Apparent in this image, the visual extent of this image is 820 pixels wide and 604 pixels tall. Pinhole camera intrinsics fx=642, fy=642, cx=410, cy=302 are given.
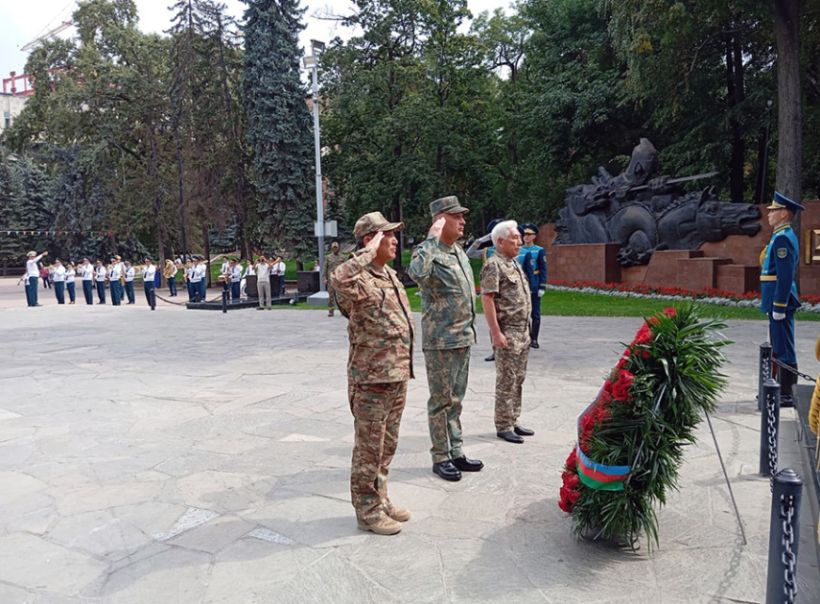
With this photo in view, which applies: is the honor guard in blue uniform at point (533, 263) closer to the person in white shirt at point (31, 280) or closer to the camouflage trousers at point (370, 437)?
the camouflage trousers at point (370, 437)

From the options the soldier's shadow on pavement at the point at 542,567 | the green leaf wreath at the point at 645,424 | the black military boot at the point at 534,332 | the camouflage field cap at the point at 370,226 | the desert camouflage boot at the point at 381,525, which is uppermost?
the camouflage field cap at the point at 370,226

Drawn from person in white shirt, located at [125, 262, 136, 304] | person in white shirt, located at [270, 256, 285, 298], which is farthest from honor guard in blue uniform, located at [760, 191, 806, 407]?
person in white shirt, located at [125, 262, 136, 304]

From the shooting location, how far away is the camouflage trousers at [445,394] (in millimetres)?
4430

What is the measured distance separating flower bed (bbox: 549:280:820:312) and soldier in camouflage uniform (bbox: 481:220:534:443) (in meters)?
9.48

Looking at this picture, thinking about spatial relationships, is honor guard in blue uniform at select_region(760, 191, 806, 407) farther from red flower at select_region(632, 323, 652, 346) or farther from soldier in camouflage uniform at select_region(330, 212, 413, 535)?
soldier in camouflage uniform at select_region(330, 212, 413, 535)

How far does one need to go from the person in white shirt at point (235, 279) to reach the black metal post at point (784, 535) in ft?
73.2

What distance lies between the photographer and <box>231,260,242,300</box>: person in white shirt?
23.6 meters

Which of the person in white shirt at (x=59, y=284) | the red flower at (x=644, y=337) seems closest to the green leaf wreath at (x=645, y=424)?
the red flower at (x=644, y=337)

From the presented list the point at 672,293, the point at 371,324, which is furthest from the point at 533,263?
the point at 672,293

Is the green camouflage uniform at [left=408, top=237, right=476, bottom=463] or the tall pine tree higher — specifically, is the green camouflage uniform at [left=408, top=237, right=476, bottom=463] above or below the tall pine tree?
below

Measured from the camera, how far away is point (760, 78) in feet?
73.6

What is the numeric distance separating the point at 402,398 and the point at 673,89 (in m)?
19.1

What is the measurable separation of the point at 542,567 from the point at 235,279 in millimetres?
21979

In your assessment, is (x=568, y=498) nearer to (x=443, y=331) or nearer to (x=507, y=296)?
(x=443, y=331)
